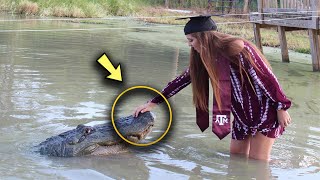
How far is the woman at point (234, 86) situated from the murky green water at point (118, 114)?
361 mm

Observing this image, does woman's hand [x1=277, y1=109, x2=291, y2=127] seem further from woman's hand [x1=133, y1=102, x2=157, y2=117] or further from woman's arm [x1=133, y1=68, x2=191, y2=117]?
woman's hand [x1=133, y1=102, x2=157, y2=117]

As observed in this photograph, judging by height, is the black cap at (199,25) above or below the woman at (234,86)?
above

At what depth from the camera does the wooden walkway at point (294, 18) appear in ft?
33.4

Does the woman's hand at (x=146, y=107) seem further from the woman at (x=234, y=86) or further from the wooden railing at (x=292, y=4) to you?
the wooden railing at (x=292, y=4)

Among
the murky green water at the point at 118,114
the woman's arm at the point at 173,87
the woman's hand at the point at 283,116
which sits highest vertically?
the woman's arm at the point at 173,87

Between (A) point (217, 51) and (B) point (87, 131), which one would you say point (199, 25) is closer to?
(A) point (217, 51)

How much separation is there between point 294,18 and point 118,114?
5.75 metres

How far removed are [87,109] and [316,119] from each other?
277cm

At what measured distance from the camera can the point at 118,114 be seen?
6.18 meters

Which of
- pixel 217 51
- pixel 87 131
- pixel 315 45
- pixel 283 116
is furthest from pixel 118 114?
pixel 315 45

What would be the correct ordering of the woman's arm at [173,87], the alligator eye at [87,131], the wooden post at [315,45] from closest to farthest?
the woman's arm at [173,87] < the alligator eye at [87,131] < the wooden post at [315,45]

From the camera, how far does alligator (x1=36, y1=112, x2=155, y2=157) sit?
14.4 feet

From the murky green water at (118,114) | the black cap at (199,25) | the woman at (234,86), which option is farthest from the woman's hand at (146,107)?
the black cap at (199,25)

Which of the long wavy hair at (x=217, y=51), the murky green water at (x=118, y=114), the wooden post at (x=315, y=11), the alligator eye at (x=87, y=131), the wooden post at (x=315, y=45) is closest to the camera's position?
the long wavy hair at (x=217, y=51)
